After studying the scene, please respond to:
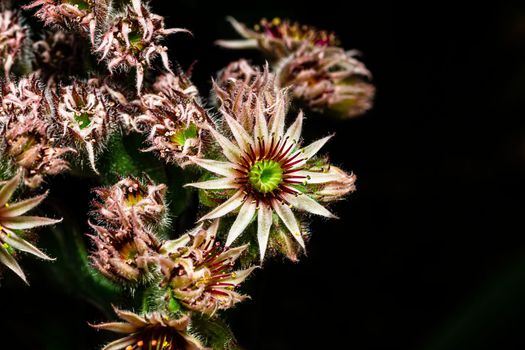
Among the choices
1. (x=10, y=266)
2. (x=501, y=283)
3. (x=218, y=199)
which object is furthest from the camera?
(x=501, y=283)

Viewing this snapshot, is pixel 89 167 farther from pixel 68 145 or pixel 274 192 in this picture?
pixel 274 192

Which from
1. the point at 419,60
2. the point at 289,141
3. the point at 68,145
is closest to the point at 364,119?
the point at 419,60

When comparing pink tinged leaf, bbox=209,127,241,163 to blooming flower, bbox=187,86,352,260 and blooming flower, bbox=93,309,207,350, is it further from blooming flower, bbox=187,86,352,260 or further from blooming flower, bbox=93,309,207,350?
blooming flower, bbox=93,309,207,350

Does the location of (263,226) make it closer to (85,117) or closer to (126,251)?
(126,251)

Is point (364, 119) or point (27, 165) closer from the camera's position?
A: point (27, 165)

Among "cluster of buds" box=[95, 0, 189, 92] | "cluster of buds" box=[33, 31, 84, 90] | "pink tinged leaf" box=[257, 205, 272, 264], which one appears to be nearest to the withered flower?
"pink tinged leaf" box=[257, 205, 272, 264]

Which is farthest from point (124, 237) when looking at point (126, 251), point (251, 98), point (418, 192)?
point (418, 192)
